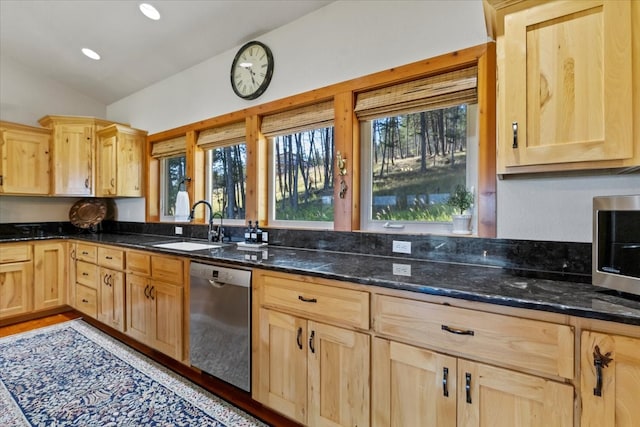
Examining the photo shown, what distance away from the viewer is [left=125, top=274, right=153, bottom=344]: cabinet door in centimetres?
256

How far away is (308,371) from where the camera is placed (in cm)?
162

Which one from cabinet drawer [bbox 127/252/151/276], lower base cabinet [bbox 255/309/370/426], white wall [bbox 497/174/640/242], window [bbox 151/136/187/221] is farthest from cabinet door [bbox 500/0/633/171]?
window [bbox 151/136/187/221]

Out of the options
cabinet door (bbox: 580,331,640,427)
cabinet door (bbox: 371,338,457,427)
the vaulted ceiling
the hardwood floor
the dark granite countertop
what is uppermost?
the vaulted ceiling

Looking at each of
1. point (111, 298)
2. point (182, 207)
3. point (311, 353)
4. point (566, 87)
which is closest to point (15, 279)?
point (111, 298)

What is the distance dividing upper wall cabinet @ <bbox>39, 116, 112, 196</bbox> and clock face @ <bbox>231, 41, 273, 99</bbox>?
223 centimetres

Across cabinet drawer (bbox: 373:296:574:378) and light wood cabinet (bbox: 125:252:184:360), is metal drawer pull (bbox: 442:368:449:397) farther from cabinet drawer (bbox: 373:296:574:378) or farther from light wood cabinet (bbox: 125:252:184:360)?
light wood cabinet (bbox: 125:252:184:360)

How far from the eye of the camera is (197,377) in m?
2.29

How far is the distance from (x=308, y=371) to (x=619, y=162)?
1.59 metres

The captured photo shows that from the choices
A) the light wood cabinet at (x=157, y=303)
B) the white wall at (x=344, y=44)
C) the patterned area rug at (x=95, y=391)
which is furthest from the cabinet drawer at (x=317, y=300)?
the white wall at (x=344, y=44)

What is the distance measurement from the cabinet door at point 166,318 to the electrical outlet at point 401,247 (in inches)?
60.2

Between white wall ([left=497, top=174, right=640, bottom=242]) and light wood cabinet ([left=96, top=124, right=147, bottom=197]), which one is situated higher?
light wood cabinet ([left=96, top=124, right=147, bottom=197])

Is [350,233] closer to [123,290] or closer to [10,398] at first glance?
[123,290]

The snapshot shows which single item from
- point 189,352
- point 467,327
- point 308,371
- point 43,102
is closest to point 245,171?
point 189,352

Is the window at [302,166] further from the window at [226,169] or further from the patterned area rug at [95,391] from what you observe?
the patterned area rug at [95,391]
